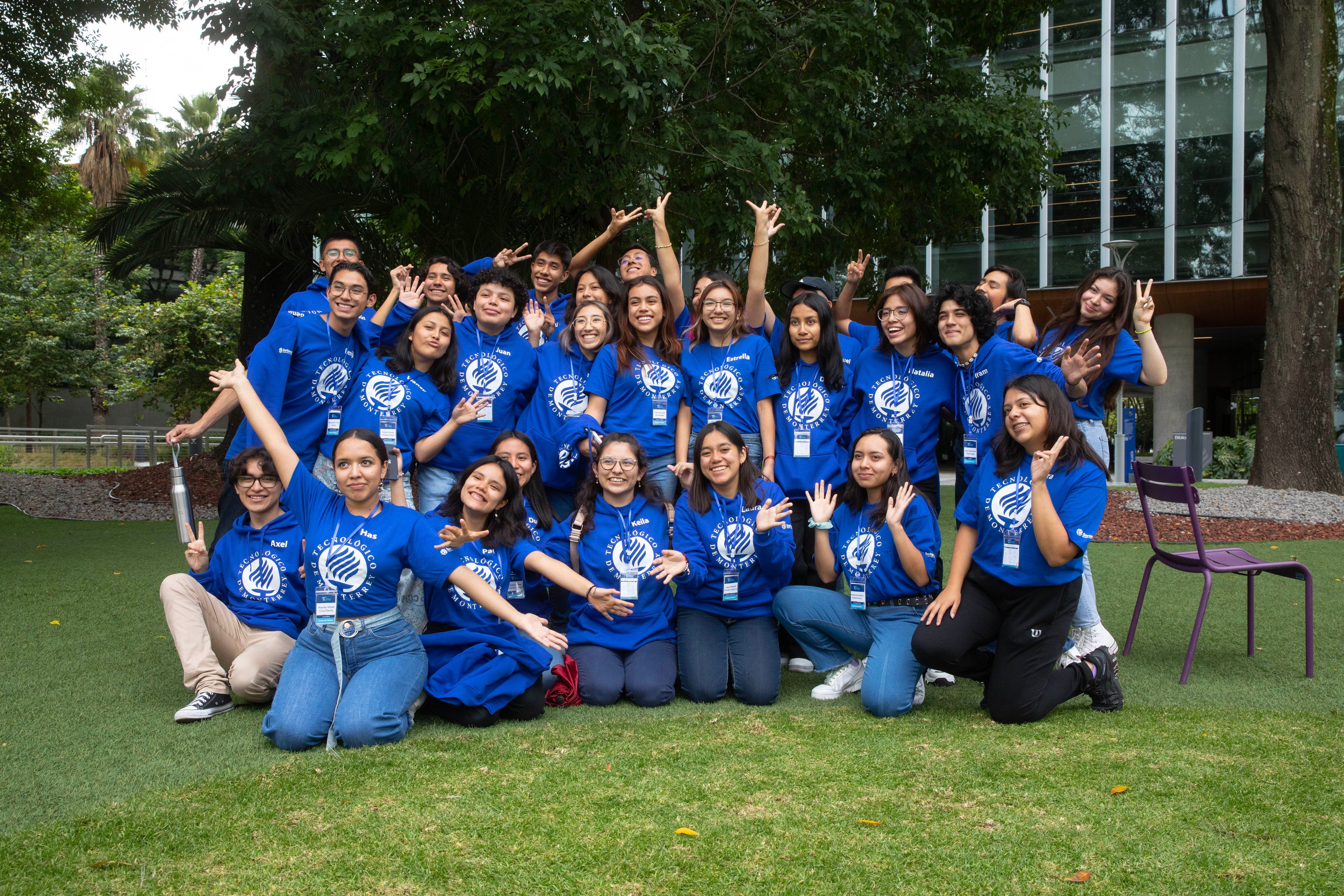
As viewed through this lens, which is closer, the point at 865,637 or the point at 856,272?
the point at 865,637

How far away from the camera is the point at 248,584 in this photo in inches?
170

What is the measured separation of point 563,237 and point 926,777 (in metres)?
7.81

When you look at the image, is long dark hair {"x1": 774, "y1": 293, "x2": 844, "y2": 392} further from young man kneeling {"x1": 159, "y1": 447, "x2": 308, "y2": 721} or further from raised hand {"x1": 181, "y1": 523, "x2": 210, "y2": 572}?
raised hand {"x1": 181, "y1": 523, "x2": 210, "y2": 572}

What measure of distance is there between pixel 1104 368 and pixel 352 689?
3522mm

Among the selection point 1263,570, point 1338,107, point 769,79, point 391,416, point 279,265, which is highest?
point 1338,107

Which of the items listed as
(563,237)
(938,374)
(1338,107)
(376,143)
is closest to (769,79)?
(563,237)

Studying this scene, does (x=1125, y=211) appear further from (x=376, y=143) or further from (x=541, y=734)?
(x=541, y=734)

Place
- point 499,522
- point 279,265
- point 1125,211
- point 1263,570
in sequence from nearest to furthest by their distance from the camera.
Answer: point 499,522
point 1263,570
point 279,265
point 1125,211

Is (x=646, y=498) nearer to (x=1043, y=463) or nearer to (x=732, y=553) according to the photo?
(x=732, y=553)

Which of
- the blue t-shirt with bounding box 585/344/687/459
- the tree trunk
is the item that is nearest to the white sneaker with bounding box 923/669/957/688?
the blue t-shirt with bounding box 585/344/687/459

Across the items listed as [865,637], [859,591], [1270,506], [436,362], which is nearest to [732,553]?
[859,591]

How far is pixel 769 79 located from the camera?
30.1ft

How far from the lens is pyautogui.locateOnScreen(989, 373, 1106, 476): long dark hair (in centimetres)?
384

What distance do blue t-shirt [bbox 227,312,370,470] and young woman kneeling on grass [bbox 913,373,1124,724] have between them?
9.69 ft
